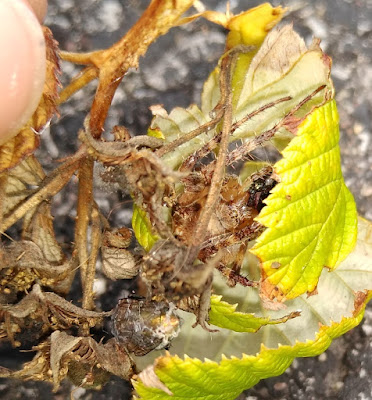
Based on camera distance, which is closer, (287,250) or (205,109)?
(287,250)

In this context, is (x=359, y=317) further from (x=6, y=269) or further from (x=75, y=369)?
(x=6, y=269)

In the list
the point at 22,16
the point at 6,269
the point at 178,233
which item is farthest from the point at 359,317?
Answer: the point at 22,16

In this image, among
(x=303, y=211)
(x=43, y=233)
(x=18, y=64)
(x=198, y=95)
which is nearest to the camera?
(x=18, y=64)

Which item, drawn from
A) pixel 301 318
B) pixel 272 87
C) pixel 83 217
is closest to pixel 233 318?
pixel 301 318

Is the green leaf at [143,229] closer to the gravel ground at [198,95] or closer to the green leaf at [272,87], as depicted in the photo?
the green leaf at [272,87]

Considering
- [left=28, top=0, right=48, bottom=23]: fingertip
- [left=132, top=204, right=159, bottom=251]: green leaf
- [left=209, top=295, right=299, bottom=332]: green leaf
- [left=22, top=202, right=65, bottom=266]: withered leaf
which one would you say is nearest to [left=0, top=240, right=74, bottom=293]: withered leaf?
[left=22, top=202, right=65, bottom=266]: withered leaf

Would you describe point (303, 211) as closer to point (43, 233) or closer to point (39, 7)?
point (43, 233)

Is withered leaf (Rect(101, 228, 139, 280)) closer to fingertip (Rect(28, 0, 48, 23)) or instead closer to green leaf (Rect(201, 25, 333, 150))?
green leaf (Rect(201, 25, 333, 150))
